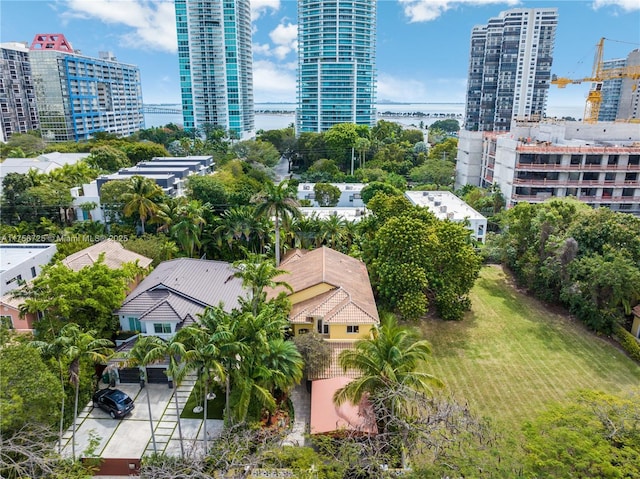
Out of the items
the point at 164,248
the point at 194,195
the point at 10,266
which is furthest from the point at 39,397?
the point at 194,195

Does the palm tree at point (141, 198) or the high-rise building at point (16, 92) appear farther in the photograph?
the high-rise building at point (16, 92)

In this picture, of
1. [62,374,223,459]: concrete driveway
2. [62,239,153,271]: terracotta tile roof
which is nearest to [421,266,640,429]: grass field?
[62,374,223,459]: concrete driveway

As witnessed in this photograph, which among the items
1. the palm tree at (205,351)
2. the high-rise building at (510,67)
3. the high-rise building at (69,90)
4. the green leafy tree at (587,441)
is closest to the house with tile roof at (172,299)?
the palm tree at (205,351)

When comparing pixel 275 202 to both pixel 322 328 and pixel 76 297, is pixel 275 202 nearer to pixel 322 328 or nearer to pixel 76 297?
pixel 322 328

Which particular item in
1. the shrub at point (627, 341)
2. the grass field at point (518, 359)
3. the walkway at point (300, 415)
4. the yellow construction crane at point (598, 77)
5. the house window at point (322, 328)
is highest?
the yellow construction crane at point (598, 77)

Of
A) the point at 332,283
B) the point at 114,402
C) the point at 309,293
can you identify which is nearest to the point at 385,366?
the point at 332,283

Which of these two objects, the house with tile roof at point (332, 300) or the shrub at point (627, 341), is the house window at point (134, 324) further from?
the shrub at point (627, 341)

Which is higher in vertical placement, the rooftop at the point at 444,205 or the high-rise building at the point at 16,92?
the high-rise building at the point at 16,92
